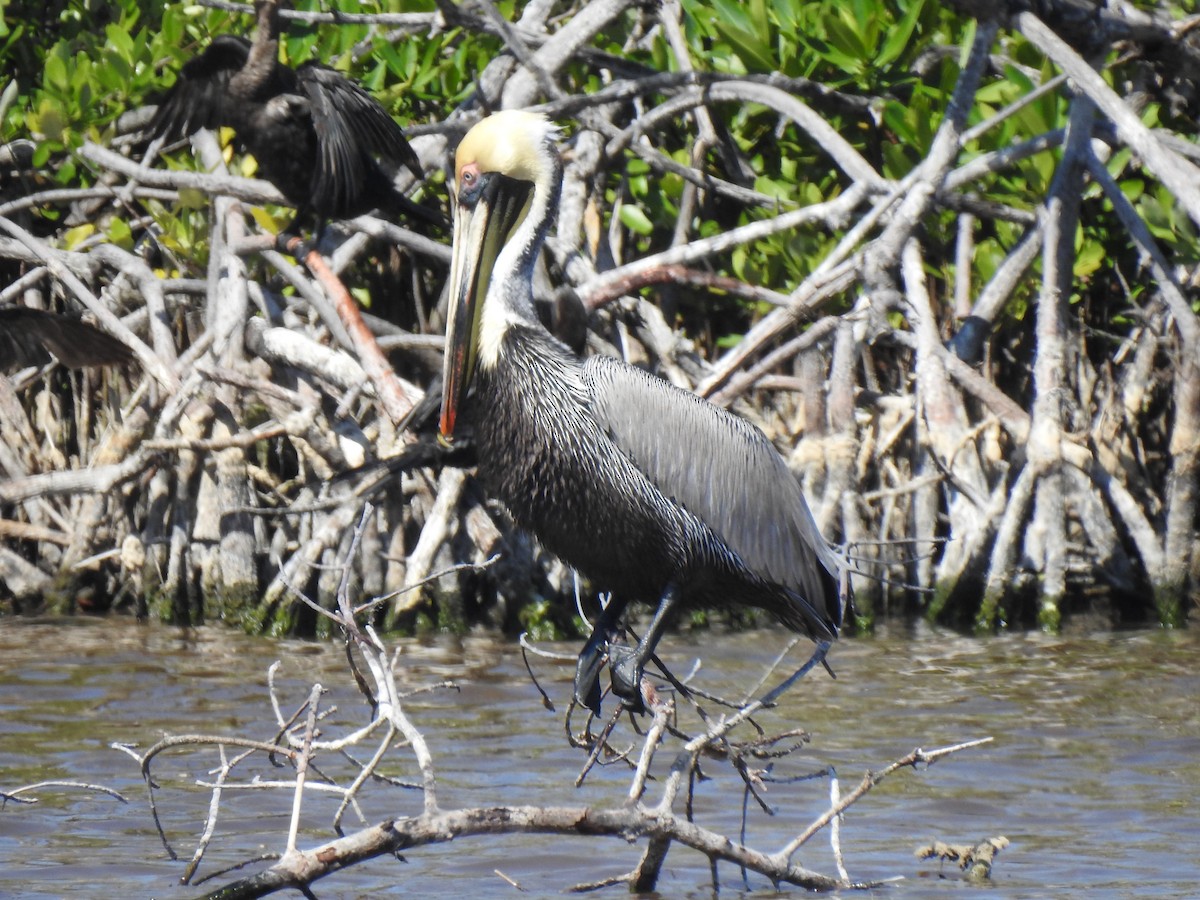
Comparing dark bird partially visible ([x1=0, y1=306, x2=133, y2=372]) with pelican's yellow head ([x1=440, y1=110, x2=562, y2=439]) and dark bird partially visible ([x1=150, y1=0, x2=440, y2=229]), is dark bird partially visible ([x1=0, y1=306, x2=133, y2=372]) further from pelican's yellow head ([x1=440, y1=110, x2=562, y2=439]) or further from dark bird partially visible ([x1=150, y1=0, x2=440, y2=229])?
pelican's yellow head ([x1=440, y1=110, x2=562, y2=439])

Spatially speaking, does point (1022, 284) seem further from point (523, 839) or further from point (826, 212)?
point (523, 839)

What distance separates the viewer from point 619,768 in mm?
5297

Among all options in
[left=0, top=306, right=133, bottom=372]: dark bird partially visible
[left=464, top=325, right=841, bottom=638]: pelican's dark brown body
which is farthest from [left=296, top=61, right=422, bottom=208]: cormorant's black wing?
[left=464, top=325, right=841, bottom=638]: pelican's dark brown body

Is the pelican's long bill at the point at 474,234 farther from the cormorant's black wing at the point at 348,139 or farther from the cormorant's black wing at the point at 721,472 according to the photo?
the cormorant's black wing at the point at 348,139

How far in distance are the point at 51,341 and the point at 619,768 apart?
2.74m

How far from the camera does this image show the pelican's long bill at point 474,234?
13.9ft

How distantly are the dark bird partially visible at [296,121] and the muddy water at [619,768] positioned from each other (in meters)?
1.86

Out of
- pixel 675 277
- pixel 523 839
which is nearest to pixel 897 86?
pixel 675 277

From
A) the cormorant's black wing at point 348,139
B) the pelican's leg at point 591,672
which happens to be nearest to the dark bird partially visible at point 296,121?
the cormorant's black wing at point 348,139

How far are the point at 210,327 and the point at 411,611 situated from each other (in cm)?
142

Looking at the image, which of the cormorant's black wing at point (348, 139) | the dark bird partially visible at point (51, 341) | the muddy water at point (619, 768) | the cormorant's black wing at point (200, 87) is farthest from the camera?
the cormorant's black wing at point (200, 87)

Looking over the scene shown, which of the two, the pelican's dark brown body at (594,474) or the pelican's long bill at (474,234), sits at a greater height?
the pelican's long bill at (474,234)

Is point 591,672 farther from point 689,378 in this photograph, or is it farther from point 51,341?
point 51,341

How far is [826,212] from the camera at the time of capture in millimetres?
6625
